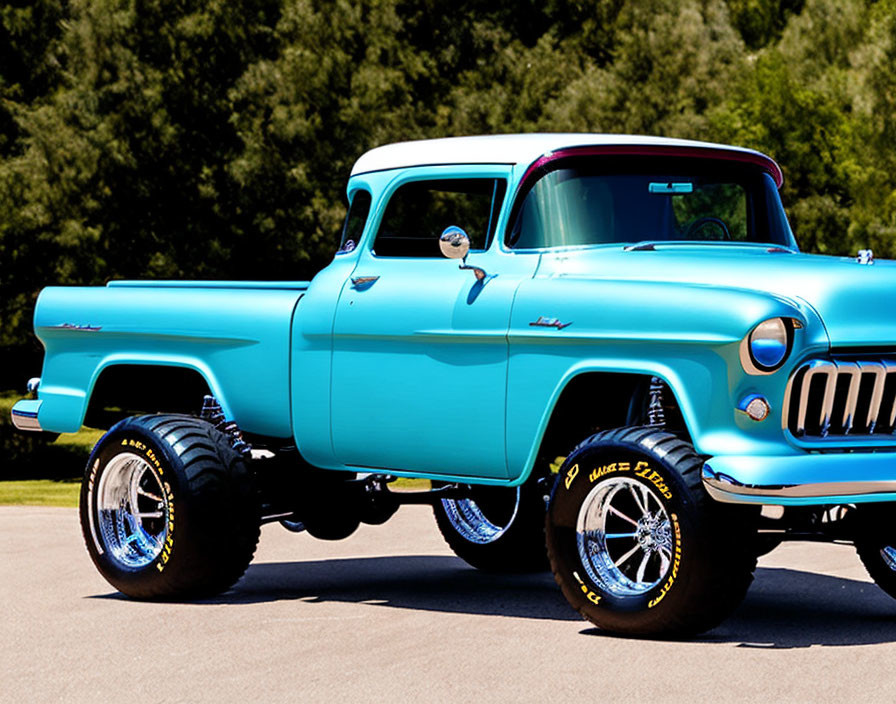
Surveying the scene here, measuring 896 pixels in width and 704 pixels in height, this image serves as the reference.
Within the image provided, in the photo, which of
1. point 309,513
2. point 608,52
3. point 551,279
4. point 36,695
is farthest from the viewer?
point 608,52

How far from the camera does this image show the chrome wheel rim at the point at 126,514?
9.18 metres

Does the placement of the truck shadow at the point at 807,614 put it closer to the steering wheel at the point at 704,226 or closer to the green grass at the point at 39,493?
the steering wheel at the point at 704,226

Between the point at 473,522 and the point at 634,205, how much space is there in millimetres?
3005

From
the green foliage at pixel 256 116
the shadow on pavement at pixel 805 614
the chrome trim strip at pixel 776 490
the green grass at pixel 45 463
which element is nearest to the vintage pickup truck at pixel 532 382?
the chrome trim strip at pixel 776 490

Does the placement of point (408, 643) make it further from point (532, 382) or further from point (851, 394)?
point (851, 394)

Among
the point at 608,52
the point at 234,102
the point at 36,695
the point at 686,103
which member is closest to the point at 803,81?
the point at 608,52

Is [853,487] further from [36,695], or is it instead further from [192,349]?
[192,349]

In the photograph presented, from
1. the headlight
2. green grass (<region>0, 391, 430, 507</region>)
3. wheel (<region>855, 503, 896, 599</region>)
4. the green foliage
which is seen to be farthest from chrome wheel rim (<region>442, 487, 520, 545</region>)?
the green foliage

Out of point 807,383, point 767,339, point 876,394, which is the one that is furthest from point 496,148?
point 876,394

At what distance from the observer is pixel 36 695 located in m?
6.40

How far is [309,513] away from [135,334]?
1378 millimetres

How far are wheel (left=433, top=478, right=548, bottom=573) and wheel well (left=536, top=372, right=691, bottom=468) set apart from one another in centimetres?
190

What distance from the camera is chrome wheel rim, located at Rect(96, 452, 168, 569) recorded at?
918cm

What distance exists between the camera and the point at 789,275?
7359 mm
